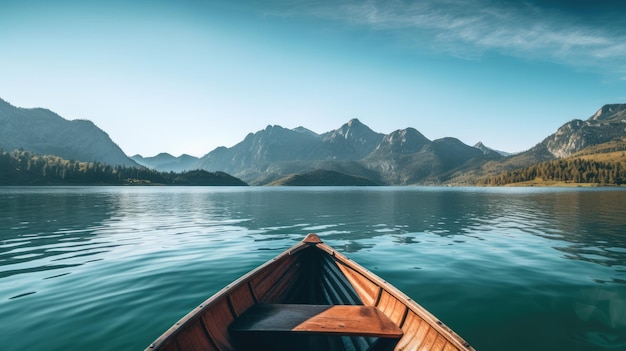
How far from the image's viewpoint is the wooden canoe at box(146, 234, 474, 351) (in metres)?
6.02

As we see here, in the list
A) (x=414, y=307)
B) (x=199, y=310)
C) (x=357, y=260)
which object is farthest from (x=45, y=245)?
(x=414, y=307)

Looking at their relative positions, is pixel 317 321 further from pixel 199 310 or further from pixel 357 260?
pixel 357 260

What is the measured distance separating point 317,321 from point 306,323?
0.97ft

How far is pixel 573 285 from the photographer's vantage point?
1245 cm

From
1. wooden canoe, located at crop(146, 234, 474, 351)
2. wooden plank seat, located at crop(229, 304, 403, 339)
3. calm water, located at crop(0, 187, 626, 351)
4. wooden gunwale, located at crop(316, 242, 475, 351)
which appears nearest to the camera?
wooden gunwale, located at crop(316, 242, 475, 351)

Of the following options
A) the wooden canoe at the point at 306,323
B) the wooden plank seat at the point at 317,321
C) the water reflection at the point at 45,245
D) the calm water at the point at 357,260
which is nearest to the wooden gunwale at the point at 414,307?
the wooden canoe at the point at 306,323

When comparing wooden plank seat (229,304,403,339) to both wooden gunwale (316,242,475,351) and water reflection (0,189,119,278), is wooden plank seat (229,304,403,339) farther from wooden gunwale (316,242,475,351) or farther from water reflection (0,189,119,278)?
water reflection (0,189,119,278)

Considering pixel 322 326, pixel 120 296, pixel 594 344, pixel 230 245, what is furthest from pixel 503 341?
pixel 230 245

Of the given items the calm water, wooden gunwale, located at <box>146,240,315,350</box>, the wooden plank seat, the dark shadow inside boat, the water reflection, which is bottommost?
the water reflection

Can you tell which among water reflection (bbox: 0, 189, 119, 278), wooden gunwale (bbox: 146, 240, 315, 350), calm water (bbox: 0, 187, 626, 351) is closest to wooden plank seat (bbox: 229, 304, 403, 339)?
wooden gunwale (bbox: 146, 240, 315, 350)

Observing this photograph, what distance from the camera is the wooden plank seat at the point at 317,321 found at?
6765mm

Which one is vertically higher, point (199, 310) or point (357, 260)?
point (199, 310)

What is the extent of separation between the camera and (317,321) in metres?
7.26

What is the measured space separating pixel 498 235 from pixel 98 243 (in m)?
32.5
